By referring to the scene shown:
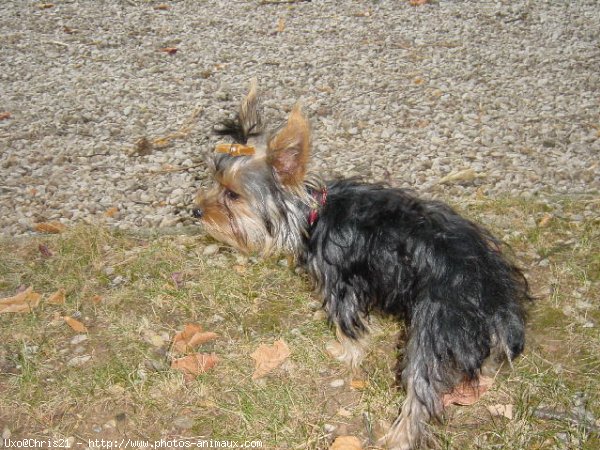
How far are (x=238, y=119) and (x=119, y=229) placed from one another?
203cm

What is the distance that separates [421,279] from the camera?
12.8ft

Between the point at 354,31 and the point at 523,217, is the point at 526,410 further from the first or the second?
the point at 354,31

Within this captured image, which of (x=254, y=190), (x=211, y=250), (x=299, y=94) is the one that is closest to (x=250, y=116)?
(x=254, y=190)

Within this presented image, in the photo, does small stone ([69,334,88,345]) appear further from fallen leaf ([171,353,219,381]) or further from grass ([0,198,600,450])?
fallen leaf ([171,353,219,381])

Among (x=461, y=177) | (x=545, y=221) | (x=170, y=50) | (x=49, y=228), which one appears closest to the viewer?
(x=545, y=221)

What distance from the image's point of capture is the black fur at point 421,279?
12.0 feet

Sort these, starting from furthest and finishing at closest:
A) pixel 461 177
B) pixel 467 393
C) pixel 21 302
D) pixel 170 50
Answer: pixel 170 50
pixel 461 177
pixel 21 302
pixel 467 393

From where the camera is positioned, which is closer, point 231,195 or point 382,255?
point 382,255

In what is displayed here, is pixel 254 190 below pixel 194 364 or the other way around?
the other way around

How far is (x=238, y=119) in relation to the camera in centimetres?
473

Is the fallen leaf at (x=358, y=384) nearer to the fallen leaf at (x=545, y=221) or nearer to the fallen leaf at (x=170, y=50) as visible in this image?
the fallen leaf at (x=545, y=221)

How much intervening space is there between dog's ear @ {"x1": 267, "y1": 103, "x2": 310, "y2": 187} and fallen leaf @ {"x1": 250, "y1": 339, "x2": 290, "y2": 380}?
3.96 ft

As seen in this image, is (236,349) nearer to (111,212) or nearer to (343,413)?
(343,413)

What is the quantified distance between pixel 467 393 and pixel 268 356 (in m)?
1.40
